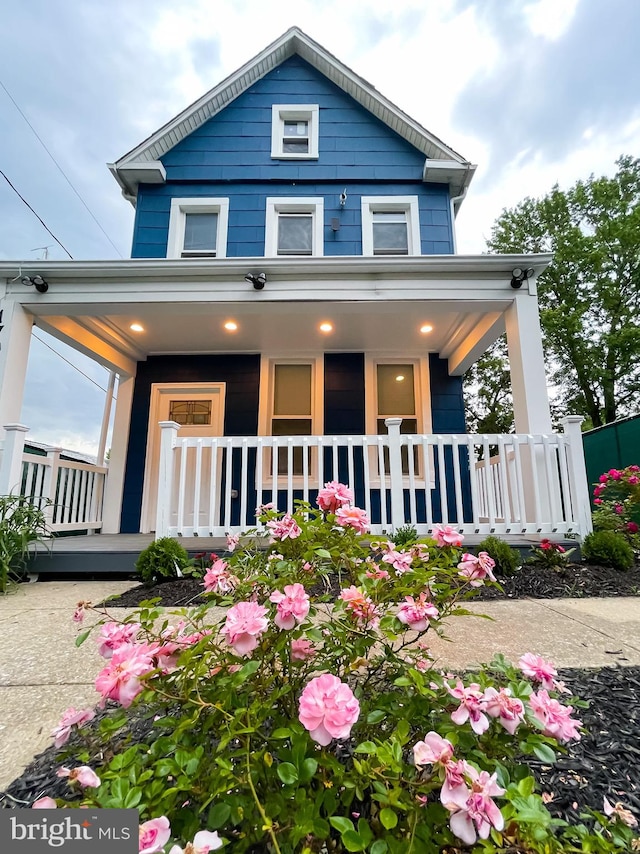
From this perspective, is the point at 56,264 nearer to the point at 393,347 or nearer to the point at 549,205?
the point at 393,347

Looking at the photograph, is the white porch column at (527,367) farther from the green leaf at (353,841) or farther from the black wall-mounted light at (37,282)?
the black wall-mounted light at (37,282)

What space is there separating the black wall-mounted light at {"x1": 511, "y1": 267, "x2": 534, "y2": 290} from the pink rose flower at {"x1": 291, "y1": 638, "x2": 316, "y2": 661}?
14.5ft

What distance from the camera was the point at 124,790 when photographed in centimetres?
66

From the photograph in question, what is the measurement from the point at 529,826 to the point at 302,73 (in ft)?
28.3

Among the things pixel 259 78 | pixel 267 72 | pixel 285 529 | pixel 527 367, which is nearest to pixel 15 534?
pixel 285 529

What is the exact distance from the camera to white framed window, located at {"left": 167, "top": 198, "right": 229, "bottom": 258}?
590 cm

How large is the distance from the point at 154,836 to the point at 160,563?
9.66 feet

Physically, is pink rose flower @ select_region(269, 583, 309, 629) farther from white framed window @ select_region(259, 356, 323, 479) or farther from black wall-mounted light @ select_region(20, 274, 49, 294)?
white framed window @ select_region(259, 356, 323, 479)

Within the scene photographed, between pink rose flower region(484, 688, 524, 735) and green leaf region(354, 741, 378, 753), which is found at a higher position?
pink rose flower region(484, 688, 524, 735)

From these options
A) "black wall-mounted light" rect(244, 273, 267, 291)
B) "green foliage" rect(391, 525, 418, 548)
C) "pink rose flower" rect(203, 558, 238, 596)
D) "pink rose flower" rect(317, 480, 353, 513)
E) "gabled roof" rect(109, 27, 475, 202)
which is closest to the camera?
"pink rose flower" rect(203, 558, 238, 596)

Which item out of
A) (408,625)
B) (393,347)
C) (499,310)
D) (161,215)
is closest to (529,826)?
(408,625)

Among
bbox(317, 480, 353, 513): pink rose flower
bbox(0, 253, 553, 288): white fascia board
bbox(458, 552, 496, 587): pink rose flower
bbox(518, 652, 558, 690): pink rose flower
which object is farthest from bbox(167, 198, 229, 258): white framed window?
bbox(518, 652, 558, 690): pink rose flower

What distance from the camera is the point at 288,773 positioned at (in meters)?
0.70

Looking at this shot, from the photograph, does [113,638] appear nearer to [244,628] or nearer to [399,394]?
[244,628]
